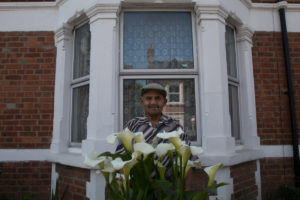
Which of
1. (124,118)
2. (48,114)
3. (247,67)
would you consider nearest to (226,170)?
(124,118)

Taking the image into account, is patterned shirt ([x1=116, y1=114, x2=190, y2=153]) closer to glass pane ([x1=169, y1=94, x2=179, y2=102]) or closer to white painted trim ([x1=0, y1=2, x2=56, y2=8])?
glass pane ([x1=169, y1=94, x2=179, y2=102])

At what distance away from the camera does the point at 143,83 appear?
2930mm

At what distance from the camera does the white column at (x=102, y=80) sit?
2.63 meters

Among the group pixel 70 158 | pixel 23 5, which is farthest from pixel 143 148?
pixel 23 5

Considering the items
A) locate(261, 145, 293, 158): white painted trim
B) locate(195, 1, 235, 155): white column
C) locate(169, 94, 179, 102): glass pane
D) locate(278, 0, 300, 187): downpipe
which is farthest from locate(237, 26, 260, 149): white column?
locate(169, 94, 179, 102): glass pane

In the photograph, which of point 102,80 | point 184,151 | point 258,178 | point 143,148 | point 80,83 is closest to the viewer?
point 143,148

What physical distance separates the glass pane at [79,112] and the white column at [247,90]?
7.58 ft

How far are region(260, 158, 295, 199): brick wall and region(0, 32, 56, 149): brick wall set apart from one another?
324cm

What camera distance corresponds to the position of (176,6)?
2.98 metres

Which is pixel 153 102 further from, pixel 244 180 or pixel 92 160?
pixel 244 180

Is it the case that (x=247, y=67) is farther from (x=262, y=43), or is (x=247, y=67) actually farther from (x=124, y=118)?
(x=124, y=118)

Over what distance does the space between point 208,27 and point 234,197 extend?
2.13m

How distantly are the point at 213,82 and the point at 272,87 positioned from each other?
1.36 m

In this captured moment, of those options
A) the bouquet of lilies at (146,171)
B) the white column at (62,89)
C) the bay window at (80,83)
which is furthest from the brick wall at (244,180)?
the white column at (62,89)
